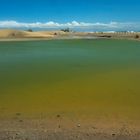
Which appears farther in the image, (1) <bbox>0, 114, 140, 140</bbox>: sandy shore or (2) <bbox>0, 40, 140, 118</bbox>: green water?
(2) <bbox>0, 40, 140, 118</bbox>: green water

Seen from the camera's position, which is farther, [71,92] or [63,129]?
[71,92]

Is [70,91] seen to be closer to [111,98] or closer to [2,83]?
[111,98]

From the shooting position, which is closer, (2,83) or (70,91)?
(70,91)

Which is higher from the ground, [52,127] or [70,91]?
[52,127]

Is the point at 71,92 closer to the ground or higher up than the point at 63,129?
closer to the ground

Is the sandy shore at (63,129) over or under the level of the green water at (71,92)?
over

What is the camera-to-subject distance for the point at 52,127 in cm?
841

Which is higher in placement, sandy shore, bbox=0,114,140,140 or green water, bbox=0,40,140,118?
sandy shore, bbox=0,114,140,140

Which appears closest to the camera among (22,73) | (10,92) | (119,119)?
(119,119)

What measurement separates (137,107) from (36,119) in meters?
3.20

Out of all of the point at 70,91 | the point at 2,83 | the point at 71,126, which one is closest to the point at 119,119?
the point at 71,126

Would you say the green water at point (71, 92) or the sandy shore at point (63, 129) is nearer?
the sandy shore at point (63, 129)

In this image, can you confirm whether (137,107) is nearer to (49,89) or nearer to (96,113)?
(96,113)

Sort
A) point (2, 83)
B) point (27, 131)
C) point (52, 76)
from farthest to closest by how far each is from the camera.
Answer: point (52, 76) < point (2, 83) < point (27, 131)
